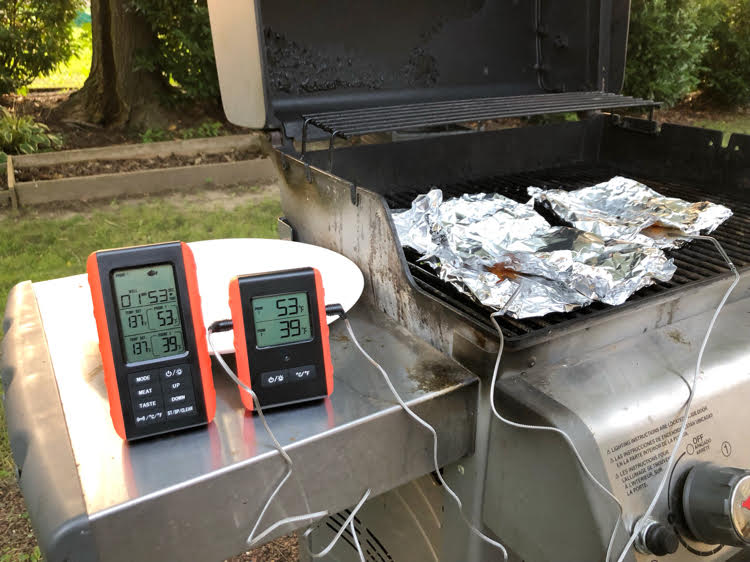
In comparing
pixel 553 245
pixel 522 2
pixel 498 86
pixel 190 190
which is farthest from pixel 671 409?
pixel 190 190

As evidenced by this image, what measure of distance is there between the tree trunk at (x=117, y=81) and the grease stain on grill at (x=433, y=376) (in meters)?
5.34

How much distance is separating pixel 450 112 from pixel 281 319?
0.90 m

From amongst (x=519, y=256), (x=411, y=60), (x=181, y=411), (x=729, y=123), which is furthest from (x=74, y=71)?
(x=181, y=411)

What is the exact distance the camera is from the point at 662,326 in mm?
1023

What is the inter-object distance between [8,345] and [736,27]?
800 centimetres

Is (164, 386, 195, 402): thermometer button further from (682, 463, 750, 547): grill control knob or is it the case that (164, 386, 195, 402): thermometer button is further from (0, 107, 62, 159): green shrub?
(0, 107, 62, 159): green shrub

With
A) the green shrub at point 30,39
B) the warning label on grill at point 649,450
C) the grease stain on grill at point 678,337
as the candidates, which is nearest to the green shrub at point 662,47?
the green shrub at point 30,39

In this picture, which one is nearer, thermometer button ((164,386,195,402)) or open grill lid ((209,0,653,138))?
thermometer button ((164,386,195,402))

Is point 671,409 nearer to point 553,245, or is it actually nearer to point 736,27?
point 553,245

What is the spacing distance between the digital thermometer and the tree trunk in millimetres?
5328

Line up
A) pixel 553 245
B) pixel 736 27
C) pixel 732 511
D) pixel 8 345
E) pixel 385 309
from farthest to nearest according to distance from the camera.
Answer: pixel 736 27 < pixel 553 245 < pixel 385 309 < pixel 8 345 < pixel 732 511

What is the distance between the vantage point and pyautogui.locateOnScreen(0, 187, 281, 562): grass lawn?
326 centimetres

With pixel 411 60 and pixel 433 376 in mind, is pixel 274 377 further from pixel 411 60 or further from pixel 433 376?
pixel 411 60

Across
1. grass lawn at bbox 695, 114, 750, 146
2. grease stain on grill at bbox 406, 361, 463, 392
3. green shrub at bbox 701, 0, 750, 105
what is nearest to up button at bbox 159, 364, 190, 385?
grease stain on grill at bbox 406, 361, 463, 392
